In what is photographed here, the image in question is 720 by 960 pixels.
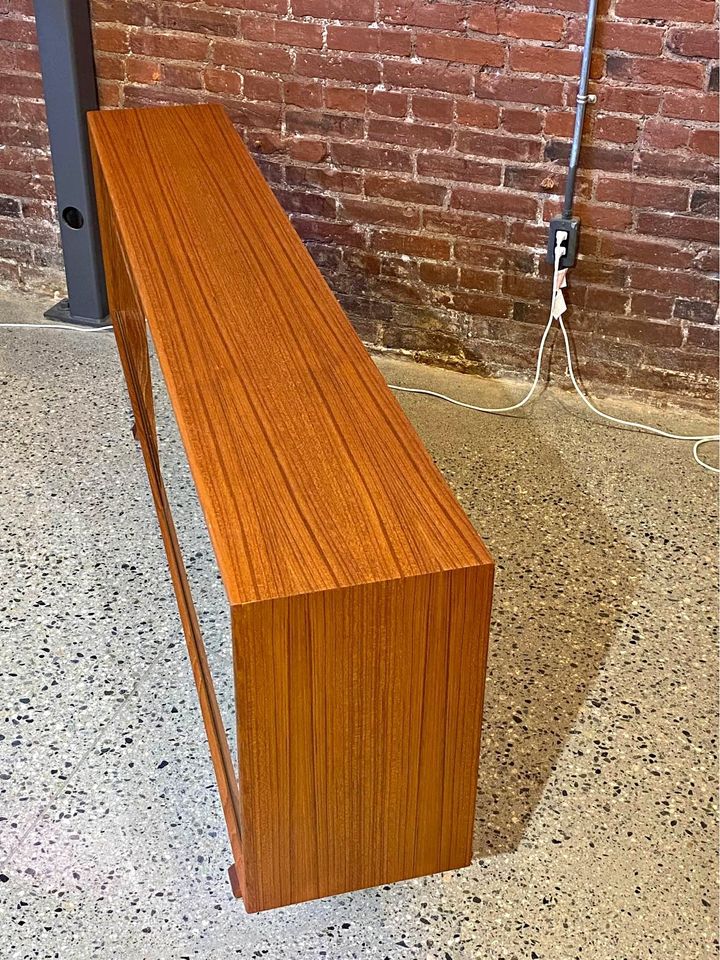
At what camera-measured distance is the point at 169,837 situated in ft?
5.54

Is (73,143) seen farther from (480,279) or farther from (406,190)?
(480,279)

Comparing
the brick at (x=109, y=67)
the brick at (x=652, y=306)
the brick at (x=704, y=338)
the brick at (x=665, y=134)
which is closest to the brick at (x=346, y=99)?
the brick at (x=109, y=67)

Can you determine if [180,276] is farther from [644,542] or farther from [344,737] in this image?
[644,542]

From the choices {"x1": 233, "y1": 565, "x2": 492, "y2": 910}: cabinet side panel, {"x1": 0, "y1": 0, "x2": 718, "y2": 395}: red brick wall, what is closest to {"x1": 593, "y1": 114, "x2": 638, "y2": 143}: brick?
{"x1": 0, "y1": 0, "x2": 718, "y2": 395}: red brick wall

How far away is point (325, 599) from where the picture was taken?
1.15m

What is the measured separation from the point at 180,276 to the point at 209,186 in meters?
0.40

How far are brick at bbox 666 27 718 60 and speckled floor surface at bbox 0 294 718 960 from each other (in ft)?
2.69

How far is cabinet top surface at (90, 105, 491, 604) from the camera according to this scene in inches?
47.6

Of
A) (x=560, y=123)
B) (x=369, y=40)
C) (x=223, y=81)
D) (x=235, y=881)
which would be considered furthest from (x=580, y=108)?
(x=235, y=881)

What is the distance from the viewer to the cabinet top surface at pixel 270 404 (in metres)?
1.21

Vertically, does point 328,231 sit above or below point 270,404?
below

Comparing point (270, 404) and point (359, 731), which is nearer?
point (359, 731)

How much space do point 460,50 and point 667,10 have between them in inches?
17.5

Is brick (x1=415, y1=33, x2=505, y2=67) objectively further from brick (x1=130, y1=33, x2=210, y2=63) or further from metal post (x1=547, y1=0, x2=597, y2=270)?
brick (x1=130, y1=33, x2=210, y2=63)
